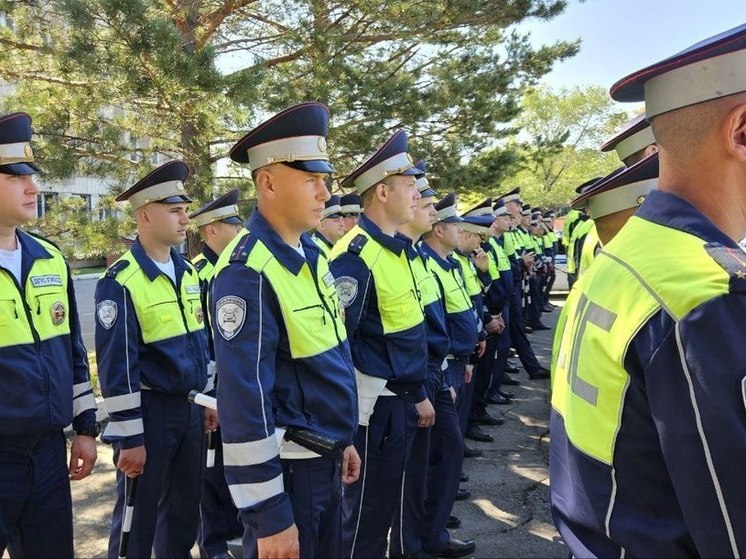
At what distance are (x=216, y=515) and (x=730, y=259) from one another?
3.82 metres

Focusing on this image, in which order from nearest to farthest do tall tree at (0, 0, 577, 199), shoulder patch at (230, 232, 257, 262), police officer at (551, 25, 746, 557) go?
1. police officer at (551, 25, 746, 557)
2. shoulder patch at (230, 232, 257, 262)
3. tall tree at (0, 0, 577, 199)

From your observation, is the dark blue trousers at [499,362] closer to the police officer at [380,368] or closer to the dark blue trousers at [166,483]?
the police officer at [380,368]

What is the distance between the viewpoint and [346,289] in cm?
336

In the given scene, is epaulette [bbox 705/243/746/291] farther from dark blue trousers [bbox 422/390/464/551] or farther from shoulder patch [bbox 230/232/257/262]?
dark blue trousers [bbox 422/390/464/551]

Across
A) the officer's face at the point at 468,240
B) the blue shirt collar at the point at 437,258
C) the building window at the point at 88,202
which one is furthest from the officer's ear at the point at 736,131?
the building window at the point at 88,202

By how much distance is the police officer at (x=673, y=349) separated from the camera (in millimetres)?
1024

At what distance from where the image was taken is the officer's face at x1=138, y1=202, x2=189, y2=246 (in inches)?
146

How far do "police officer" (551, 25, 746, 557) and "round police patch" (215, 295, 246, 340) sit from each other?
122 cm

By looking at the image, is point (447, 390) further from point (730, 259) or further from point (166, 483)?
point (730, 259)

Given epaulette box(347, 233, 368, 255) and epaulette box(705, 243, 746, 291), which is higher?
epaulette box(347, 233, 368, 255)

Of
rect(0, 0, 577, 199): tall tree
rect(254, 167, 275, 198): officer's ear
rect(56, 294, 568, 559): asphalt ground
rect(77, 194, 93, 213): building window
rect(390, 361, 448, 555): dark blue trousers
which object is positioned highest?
rect(0, 0, 577, 199): tall tree

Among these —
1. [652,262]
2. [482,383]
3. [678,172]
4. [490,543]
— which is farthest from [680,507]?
[482,383]

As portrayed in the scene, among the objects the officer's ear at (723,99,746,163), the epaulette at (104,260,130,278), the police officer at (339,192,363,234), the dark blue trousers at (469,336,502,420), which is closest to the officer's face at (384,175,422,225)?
the epaulette at (104,260,130,278)

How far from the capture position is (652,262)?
3.77ft
